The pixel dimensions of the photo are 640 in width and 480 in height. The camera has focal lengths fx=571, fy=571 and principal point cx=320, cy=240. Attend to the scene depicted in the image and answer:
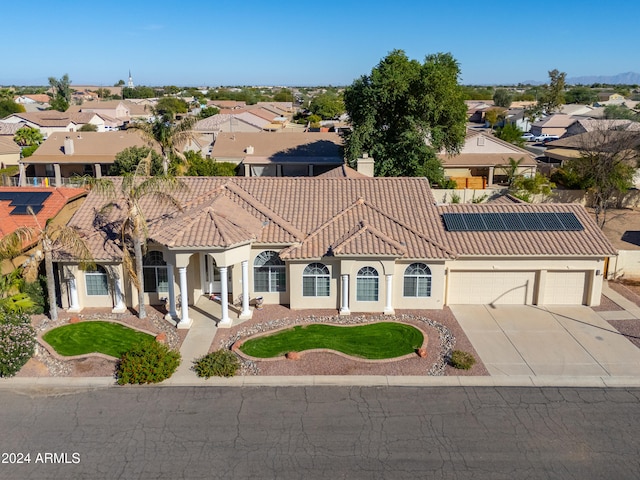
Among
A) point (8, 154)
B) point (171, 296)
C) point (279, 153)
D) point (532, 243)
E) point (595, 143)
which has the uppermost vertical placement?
point (595, 143)

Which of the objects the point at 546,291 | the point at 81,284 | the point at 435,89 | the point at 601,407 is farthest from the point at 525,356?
the point at 435,89

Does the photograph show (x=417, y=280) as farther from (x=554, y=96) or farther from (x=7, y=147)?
(x=554, y=96)

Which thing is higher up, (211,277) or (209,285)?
(211,277)

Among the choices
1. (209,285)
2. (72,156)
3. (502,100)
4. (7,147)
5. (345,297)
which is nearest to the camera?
(345,297)

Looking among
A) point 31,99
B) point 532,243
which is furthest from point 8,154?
point 31,99

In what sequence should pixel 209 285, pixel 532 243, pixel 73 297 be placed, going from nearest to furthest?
1. pixel 73 297
2. pixel 532 243
3. pixel 209 285

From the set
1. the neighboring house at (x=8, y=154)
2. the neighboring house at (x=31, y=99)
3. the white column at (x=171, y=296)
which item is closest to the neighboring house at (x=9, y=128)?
the neighboring house at (x=8, y=154)

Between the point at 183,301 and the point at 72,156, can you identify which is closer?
the point at 183,301
